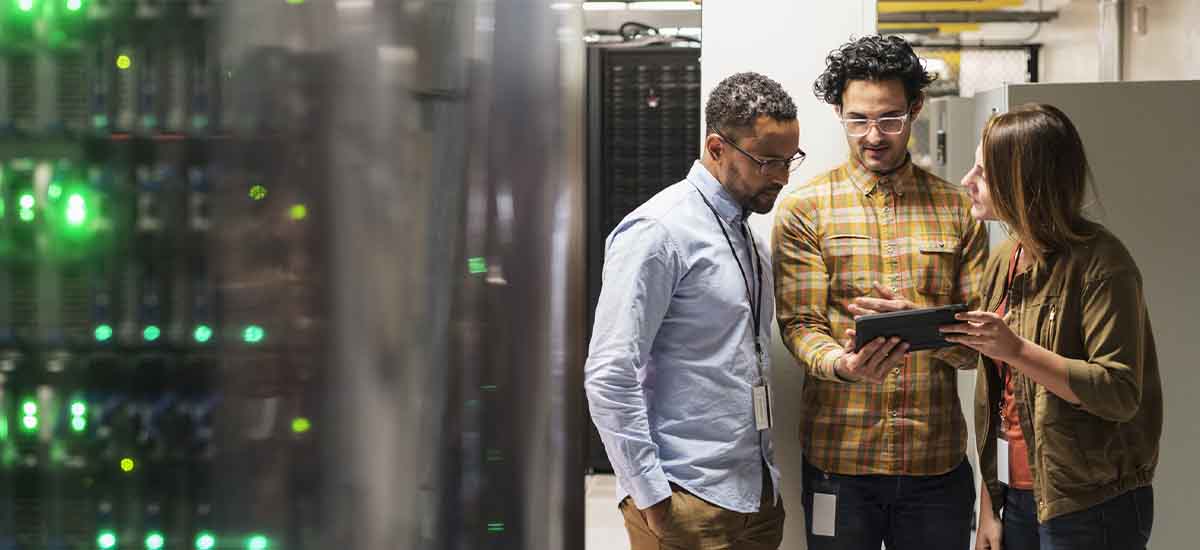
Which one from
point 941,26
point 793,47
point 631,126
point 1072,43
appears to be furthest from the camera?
point 941,26

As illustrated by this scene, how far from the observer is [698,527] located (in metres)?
1.84

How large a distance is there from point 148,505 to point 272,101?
0.75ft

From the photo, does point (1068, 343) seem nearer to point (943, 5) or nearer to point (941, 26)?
point (943, 5)

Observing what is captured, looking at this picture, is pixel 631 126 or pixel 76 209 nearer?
pixel 76 209

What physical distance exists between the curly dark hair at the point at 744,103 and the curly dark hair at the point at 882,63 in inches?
10.2

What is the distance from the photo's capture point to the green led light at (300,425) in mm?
600

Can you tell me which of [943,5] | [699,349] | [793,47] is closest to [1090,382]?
[699,349]

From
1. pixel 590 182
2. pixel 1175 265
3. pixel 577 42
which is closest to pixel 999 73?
pixel 590 182

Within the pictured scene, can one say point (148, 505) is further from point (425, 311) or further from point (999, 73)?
point (999, 73)

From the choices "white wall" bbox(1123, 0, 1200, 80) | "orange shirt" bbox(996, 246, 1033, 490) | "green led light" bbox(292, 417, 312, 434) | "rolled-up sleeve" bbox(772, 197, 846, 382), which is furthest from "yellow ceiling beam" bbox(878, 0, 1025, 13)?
"green led light" bbox(292, 417, 312, 434)

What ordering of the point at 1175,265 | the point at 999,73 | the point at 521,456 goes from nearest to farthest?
the point at 521,456 < the point at 1175,265 < the point at 999,73

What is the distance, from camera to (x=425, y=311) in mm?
646

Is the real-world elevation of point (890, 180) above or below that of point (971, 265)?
above

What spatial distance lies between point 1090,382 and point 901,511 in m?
0.48
